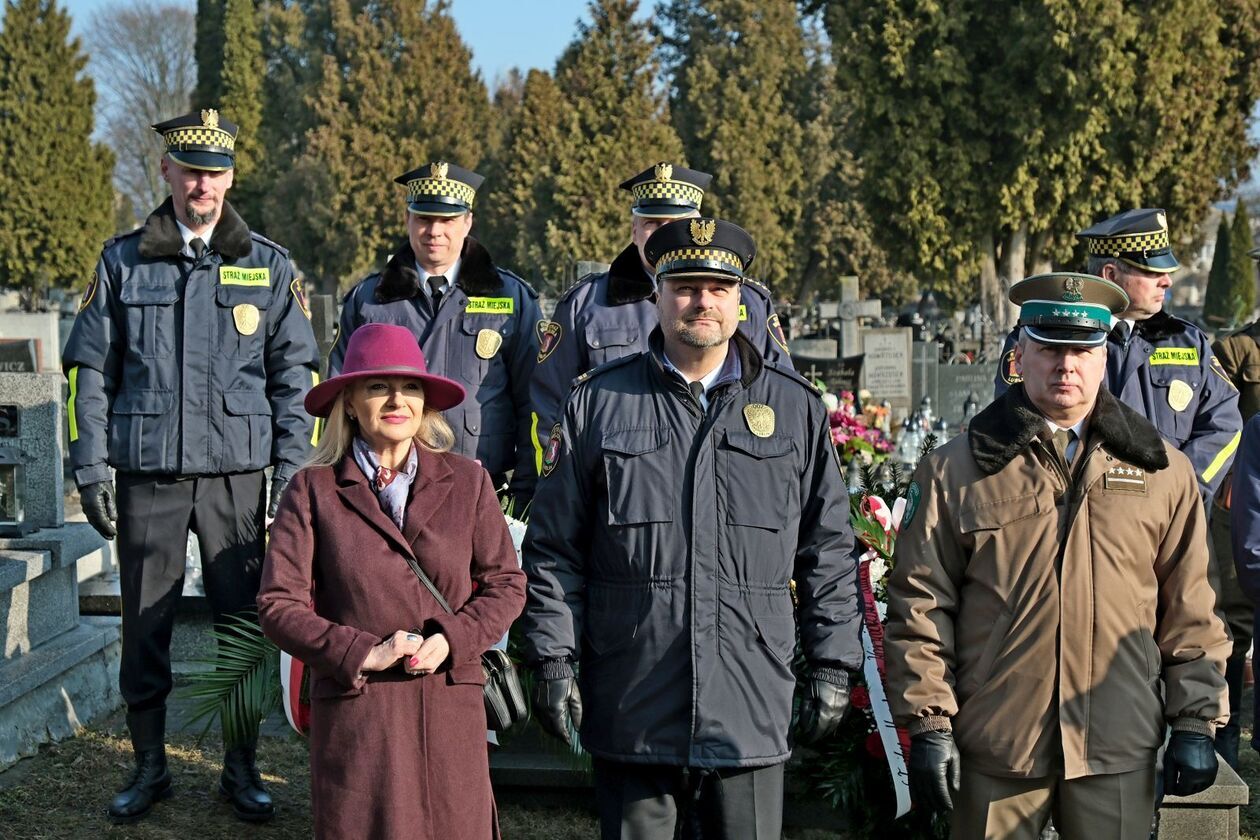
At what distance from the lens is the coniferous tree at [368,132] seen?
1770 inches

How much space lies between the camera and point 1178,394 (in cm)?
540

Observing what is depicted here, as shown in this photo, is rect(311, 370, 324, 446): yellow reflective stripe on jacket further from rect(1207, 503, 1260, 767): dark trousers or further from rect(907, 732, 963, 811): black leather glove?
rect(1207, 503, 1260, 767): dark trousers

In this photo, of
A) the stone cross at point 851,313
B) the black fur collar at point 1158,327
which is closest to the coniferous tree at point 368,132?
the stone cross at point 851,313

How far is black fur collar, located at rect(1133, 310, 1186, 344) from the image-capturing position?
544 centimetres

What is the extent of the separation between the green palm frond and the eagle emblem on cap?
3073 mm

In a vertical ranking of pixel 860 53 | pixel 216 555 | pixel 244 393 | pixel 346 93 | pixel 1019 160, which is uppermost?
pixel 346 93

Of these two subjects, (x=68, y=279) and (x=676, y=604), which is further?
(x=68, y=279)

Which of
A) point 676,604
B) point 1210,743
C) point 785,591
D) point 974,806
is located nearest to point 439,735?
point 676,604

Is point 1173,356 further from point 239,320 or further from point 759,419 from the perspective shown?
point 239,320

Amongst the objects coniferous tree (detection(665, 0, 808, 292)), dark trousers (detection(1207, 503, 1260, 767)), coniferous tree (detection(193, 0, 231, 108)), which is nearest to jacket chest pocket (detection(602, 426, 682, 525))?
dark trousers (detection(1207, 503, 1260, 767))

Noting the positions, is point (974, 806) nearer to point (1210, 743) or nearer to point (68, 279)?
point (1210, 743)

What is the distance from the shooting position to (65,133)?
40375 millimetres

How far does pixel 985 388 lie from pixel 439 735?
1676 centimetres

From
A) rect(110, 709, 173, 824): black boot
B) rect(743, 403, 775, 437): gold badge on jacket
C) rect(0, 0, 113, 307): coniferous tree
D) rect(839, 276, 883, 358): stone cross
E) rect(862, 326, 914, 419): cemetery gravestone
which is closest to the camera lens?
rect(743, 403, 775, 437): gold badge on jacket
